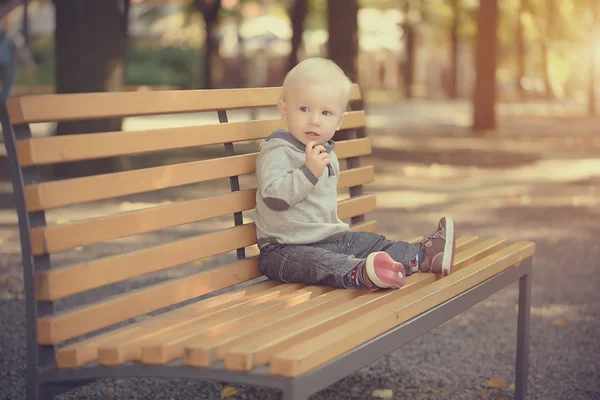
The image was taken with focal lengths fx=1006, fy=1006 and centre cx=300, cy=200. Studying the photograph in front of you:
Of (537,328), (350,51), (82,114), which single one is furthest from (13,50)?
(82,114)

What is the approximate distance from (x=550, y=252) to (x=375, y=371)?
328cm

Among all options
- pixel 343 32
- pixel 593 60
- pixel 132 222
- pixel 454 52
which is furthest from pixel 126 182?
pixel 454 52

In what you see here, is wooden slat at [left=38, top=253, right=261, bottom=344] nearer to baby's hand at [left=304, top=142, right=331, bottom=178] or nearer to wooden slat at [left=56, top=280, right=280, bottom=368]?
wooden slat at [left=56, top=280, right=280, bottom=368]

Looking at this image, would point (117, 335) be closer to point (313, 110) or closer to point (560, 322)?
point (313, 110)

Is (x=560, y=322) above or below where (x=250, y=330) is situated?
below

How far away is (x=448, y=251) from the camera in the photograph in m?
3.74

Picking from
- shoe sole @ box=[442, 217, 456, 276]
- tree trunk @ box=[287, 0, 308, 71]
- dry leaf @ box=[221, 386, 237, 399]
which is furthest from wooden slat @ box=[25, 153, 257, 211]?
tree trunk @ box=[287, 0, 308, 71]

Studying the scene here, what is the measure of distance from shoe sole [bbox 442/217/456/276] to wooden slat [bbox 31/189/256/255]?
748 millimetres

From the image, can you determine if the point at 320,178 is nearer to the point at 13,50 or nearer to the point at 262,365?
the point at 262,365

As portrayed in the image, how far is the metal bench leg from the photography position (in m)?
4.12

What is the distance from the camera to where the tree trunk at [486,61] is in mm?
19312

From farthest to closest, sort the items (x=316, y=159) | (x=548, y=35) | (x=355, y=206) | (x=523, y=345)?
(x=548, y=35) < (x=355, y=206) < (x=523, y=345) < (x=316, y=159)

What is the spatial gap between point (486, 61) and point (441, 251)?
16319mm

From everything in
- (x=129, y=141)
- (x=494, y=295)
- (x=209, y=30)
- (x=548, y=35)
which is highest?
(x=209, y=30)
